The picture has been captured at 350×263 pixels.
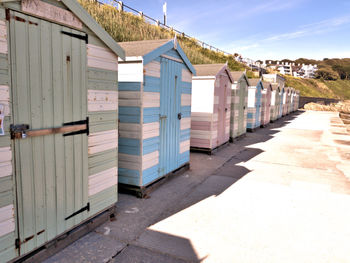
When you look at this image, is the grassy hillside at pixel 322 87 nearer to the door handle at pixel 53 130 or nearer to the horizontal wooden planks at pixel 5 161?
the door handle at pixel 53 130

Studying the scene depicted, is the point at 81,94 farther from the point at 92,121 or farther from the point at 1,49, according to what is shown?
the point at 1,49

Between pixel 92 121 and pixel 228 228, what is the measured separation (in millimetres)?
2614

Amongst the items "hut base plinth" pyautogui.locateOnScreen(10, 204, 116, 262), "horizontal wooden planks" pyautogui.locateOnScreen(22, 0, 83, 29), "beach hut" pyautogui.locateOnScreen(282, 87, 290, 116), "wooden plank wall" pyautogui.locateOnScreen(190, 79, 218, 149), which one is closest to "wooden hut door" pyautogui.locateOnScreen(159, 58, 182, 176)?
"hut base plinth" pyautogui.locateOnScreen(10, 204, 116, 262)

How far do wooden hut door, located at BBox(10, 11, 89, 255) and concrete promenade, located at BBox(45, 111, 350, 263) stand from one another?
1.81 feet

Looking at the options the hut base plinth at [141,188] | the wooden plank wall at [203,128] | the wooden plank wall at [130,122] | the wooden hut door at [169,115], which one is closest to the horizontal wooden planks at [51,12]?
the wooden plank wall at [130,122]

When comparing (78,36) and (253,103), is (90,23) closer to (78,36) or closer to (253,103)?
(78,36)

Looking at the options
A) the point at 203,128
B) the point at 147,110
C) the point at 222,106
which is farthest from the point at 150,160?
the point at 222,106

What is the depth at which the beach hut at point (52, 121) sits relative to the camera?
2.73 m

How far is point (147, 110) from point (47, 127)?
2379mm

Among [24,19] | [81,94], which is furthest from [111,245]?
[24,19]

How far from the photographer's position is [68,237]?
11.6 feet

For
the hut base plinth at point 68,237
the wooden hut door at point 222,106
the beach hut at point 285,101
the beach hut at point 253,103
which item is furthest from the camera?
the beach hut at point 285,101

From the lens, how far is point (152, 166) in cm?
564

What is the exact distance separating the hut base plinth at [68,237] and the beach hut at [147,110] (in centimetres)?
113
